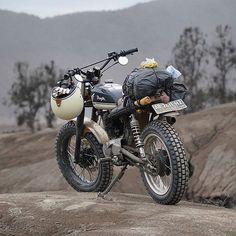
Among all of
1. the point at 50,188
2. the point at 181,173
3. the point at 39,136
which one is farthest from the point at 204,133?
the point at 181,173

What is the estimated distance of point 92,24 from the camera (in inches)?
3172

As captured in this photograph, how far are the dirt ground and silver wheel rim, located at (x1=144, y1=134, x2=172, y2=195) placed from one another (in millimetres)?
345

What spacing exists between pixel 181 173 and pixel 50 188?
37.9 feet

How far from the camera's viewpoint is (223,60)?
44.4 m

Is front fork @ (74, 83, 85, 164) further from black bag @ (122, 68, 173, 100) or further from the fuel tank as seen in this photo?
black bag @ (122, 68, 173, 100)

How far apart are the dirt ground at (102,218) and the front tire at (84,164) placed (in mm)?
1082

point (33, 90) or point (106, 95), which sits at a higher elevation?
point (33, 90)

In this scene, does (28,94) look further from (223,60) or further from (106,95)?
(106,95)

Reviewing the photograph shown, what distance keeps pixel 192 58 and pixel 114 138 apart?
123ft

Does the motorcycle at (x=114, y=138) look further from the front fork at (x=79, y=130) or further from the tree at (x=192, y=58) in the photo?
the tree at (x=192, y=58)

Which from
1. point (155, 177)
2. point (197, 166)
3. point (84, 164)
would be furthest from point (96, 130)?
point (197, 166)

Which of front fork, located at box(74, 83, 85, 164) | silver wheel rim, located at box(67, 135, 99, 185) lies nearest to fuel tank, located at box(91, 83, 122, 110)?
front fork, located at box(74, 83, 85, 164)

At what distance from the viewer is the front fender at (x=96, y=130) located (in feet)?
26.5

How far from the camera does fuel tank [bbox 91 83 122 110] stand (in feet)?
26.7
